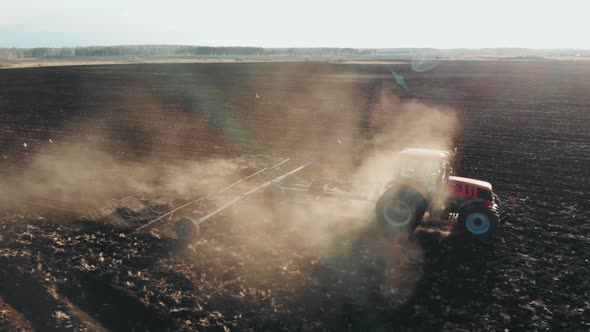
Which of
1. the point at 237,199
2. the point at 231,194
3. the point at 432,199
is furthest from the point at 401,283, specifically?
the point at 231,194

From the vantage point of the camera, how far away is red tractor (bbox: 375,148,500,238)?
1075 cm

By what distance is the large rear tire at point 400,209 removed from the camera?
35.2 ft

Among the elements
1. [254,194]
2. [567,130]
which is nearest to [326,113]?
[567,130]

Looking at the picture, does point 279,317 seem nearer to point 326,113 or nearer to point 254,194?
point 254,194

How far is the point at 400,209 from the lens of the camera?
10969mm

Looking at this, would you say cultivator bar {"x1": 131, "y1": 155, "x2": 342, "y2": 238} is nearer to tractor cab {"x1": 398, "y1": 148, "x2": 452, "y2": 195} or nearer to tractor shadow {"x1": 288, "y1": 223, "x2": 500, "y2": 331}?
tractor cab {"x1": 398, "y1": 148, "x2": 452, "y2": 195}

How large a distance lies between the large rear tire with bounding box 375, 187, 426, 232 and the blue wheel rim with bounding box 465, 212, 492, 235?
1168mm

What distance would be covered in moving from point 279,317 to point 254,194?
6522 millimetres

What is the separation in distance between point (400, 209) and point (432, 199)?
0.83 metres

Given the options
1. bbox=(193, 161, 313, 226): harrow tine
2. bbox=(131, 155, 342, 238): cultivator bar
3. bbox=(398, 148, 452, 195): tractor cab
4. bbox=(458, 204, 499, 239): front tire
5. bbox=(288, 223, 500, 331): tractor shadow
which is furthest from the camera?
bbox=(193, 161, 313, 226): harrow tine

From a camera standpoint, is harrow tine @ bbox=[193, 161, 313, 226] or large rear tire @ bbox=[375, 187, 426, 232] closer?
large rear tire @ bbox=[375, 187, 426, 232]

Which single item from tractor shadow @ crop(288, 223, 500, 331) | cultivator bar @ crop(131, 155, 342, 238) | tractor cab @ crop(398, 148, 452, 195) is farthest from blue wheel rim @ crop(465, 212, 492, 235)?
cultivator bar @ crop(131, 155, 342, 238)

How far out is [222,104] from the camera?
112 ft

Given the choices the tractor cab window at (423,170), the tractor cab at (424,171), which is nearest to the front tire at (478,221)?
the tractor cab at (424,171)
